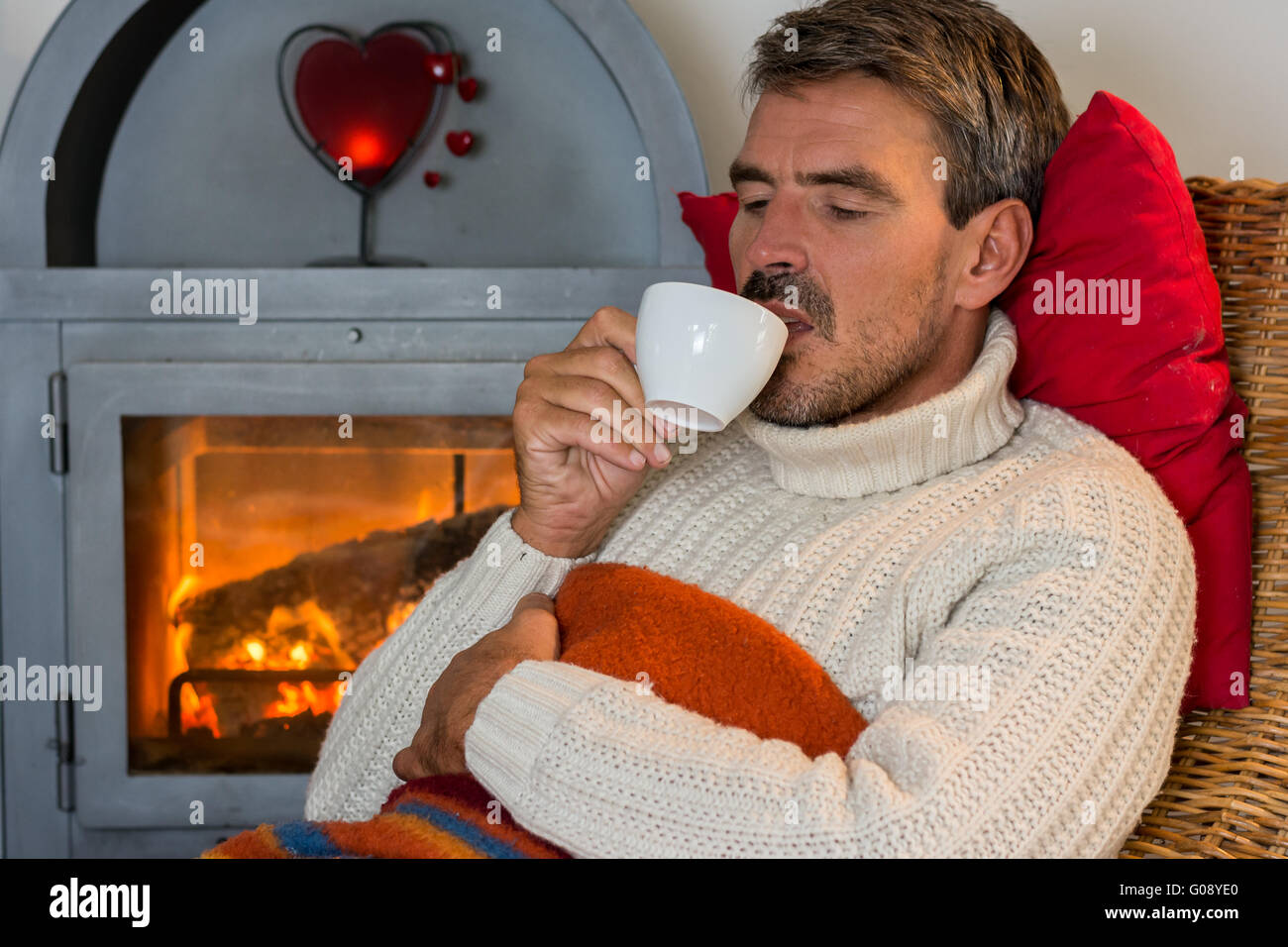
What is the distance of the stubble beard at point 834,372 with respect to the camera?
1070 millimetres

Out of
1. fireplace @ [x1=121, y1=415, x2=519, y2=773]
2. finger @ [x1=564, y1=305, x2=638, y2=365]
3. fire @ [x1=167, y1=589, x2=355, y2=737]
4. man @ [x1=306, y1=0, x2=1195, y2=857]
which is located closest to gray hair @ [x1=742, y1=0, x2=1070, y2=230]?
man @ [x1=306, y1=0, x2=1195, y2=857]

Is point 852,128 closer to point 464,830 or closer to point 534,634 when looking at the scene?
point 534,634

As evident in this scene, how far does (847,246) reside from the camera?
106 cm

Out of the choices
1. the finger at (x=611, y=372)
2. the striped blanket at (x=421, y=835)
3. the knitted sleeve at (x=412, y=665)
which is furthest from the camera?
the knitted sleeve at (x=412, y=665)

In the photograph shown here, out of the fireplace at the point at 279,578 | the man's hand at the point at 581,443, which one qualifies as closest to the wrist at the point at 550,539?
the man's hand at the point at 581,443

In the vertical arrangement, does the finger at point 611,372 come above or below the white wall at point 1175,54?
below

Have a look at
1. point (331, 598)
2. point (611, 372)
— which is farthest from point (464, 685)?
point (331, 598)

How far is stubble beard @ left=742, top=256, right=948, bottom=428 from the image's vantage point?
107cm

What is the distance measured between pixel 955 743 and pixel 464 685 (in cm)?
43

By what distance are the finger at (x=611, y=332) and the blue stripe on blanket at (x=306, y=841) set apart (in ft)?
1.57

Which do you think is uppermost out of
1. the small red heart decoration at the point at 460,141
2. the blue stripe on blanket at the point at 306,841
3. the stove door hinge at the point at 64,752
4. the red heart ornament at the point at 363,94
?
the red heart ornament at the point at 363,94

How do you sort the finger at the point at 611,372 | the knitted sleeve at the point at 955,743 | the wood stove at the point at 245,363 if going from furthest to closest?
the wood stove at the point at 245,363
the finger at the point at 611,372
the knitted sleeve at the point at 955,743

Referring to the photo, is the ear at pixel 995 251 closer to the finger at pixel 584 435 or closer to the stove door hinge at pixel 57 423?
the finger at pixel 584 435
